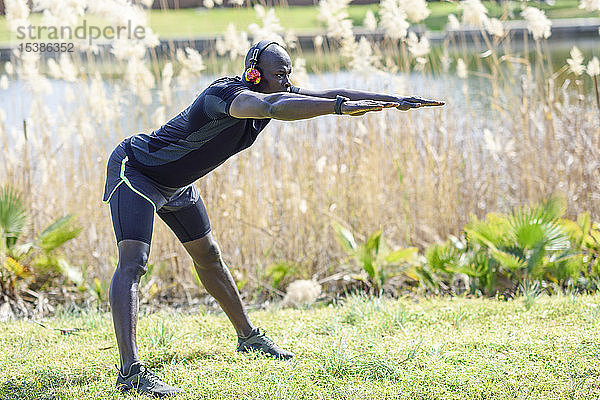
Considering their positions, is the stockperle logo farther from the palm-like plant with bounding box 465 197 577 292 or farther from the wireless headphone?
the palm-like plant with bounding box 465 197 577 292

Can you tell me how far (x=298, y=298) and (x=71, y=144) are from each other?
226cm

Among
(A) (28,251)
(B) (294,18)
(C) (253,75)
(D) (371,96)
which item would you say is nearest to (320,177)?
(A) (28,251)

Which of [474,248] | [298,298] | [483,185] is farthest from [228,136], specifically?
[483,185]

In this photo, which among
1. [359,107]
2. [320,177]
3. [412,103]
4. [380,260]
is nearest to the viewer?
[359,107]

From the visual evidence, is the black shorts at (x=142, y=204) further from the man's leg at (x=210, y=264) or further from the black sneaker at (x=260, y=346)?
the black sneaker at (x=260, y=346)

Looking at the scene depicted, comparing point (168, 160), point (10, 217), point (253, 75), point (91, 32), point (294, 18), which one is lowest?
point (10, 217)

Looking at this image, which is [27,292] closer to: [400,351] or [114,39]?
[114,39]

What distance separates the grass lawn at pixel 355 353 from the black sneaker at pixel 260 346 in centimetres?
6

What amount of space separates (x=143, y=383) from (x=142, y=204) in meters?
0.74

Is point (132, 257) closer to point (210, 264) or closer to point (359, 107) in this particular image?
point (210, 264)

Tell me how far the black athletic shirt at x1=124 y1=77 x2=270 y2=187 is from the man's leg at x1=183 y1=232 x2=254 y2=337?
0.40 meters

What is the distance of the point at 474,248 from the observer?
5059 millimetres

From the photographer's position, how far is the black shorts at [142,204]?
3.20 meters

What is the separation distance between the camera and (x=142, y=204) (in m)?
3.22
